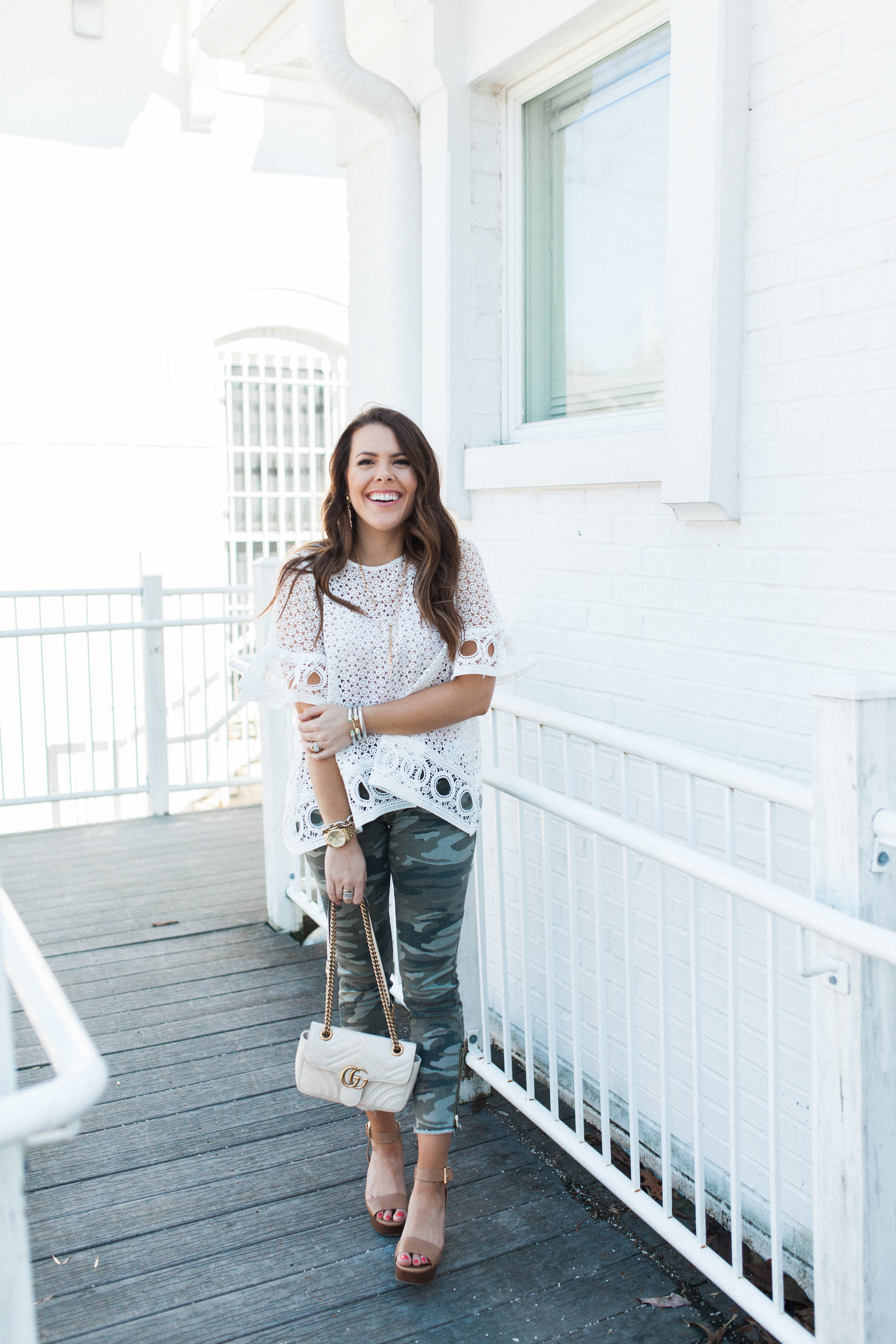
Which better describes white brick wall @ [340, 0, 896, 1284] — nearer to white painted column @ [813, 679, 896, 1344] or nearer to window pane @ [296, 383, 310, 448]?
white painted column @ [813, 679, 896, 1344]

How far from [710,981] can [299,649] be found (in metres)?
1.15

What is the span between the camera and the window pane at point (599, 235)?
106 inches

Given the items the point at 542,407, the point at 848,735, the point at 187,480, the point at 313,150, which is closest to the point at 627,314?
the point at 542,407

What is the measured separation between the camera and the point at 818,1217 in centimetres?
164

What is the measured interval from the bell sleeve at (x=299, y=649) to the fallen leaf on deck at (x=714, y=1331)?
4.34 feet

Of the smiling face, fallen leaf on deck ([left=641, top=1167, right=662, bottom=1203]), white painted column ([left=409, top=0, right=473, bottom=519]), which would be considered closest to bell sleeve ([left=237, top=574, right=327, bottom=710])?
the smiling face

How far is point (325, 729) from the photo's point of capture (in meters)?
2.04

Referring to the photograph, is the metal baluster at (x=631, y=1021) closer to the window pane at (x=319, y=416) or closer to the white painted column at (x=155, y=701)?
the white painted column at (x=155, y=701)

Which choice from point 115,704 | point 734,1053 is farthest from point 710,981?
point 115,704

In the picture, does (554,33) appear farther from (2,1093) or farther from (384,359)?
(2,1093)

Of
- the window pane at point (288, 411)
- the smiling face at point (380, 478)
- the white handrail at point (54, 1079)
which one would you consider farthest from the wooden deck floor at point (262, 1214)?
the window pane at point (288, 411)

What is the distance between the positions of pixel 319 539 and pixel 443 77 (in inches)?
66.6

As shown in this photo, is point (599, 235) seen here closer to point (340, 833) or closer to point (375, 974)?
point (340, 833)

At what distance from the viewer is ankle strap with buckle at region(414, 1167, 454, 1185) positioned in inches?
87.5
